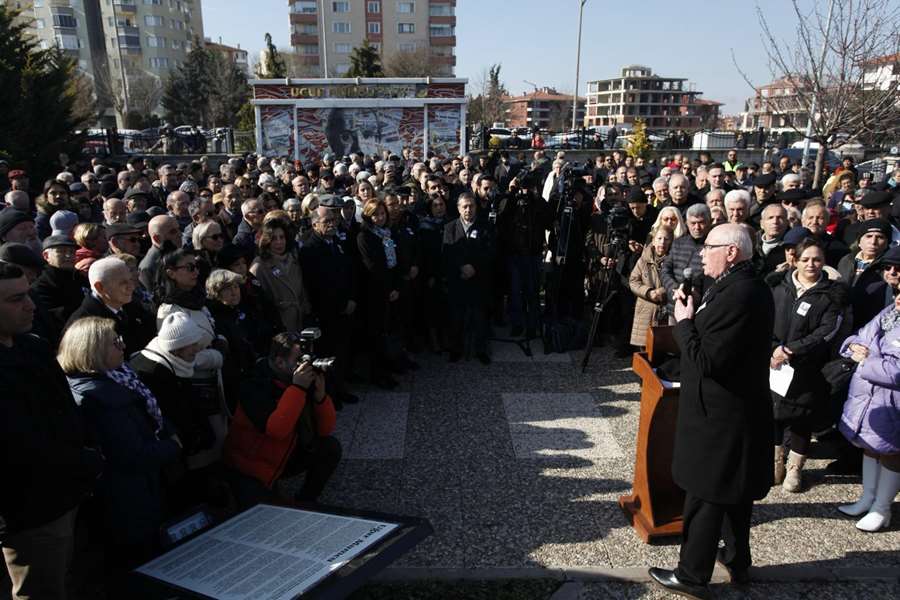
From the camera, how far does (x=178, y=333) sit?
360cm

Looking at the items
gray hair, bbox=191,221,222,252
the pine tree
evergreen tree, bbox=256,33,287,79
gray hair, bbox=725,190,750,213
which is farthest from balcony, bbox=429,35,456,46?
gray hair, bbox=191,221,222,252

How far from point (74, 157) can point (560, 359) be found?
20.0 m

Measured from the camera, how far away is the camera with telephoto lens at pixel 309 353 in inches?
144

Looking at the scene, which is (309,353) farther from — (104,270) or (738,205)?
(738,205)

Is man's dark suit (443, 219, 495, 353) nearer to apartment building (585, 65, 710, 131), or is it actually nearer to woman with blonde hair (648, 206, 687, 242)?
woman with blonde hair (648, 206, 687, 242)

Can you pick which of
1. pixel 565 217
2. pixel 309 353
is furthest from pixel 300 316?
pixel 565 217

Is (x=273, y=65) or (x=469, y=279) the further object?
(x=273, y=65)

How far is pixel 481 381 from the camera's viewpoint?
6695 mm

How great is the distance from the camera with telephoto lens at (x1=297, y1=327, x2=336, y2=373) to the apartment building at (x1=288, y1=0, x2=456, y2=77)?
2654 inches

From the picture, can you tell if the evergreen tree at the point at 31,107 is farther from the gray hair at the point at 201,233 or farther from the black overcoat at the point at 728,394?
the black overcoat at the point at 728,394

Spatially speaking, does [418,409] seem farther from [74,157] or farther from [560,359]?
[74,157]

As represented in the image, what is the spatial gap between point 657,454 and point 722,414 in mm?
881

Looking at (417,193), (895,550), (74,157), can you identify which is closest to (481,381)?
(417,193)

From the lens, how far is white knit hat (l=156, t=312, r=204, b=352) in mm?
3594
